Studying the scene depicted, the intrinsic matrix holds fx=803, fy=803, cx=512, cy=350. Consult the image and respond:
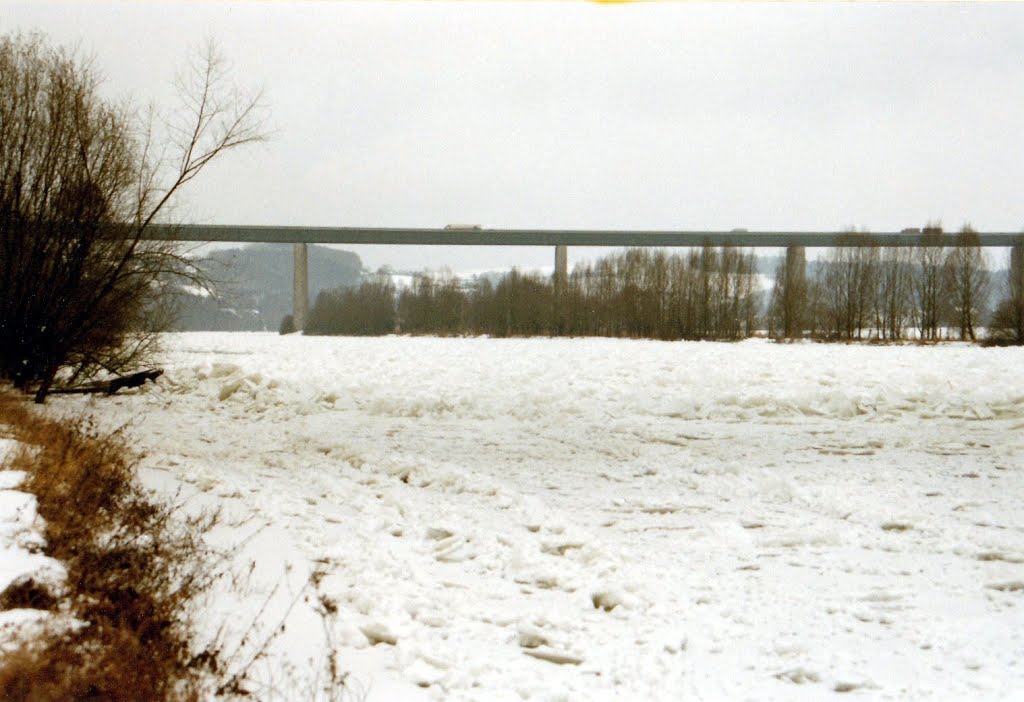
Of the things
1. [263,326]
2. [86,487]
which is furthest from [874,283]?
[263,326]

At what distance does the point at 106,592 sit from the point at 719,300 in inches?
1924

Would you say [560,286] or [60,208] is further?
[560,286]

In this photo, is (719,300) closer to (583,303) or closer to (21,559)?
(583,303)

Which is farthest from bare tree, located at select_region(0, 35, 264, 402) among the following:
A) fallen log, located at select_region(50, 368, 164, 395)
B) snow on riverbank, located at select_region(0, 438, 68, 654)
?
snow on riverbank, located at select_region(0, 438, 68, 654)

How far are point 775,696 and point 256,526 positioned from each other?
4.45 m

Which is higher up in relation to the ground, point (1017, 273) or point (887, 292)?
point (1017, 273)

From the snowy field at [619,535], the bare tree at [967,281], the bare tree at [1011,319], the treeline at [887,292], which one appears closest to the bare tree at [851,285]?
the treeline at [887,292]

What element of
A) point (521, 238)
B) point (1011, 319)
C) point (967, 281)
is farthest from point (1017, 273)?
point (521, 238)

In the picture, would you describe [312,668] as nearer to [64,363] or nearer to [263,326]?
[64,363]

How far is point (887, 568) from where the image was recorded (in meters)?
6.24

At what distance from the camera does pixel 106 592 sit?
4.48 meters

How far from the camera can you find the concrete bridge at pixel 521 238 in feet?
175

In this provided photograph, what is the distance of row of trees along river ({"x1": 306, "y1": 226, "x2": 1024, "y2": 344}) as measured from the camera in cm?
4381

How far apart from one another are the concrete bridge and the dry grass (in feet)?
157
